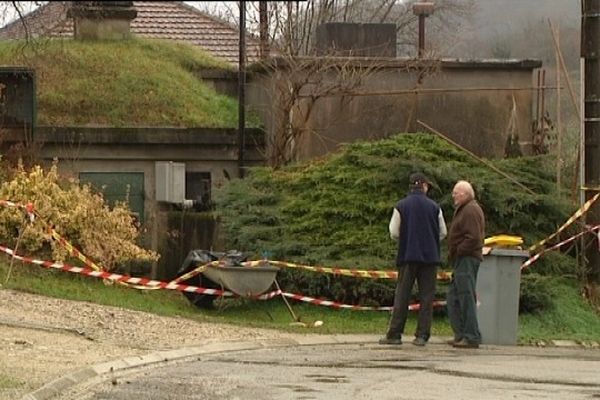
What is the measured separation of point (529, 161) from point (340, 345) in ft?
18.4

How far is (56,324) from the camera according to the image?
1381 centimetres

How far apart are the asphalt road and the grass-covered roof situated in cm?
1116

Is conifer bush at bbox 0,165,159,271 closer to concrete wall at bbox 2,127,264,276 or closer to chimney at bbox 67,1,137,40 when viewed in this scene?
concrete wall at bbox 2,127,264,276

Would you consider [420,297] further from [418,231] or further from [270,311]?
[270,311]

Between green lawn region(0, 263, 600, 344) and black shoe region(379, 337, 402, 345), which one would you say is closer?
black shoe region(379, 337, 402, 345)

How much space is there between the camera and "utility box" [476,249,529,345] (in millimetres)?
15266

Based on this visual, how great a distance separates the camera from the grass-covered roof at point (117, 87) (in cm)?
2452

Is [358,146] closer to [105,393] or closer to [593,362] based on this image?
[593,362]

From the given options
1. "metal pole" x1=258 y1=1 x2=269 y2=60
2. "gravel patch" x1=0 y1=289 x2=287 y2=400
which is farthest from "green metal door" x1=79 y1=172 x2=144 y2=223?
"gravel patch" x1=0 y1=289 x2=287 y2=400

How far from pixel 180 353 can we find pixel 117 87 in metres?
13.3

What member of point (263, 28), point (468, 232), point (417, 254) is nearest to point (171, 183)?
point (263, 28)

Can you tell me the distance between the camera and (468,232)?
47.6 ft

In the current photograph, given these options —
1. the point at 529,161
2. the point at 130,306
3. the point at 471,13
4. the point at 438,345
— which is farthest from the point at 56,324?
the point at 471,13

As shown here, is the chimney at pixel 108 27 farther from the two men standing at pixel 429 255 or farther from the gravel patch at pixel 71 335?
the two men standing at pixel 429 255
